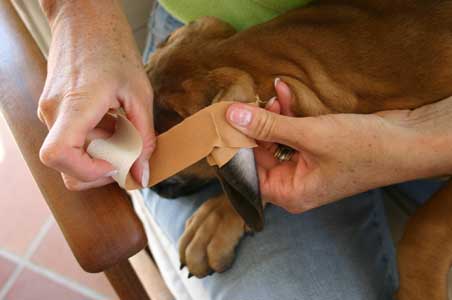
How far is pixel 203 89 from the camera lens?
967 millimetres

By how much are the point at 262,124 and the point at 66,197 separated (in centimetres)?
38

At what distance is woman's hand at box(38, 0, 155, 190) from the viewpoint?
0.80 m

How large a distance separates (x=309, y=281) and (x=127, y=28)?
2.14 ft

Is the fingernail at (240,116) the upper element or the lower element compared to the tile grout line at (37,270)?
upper

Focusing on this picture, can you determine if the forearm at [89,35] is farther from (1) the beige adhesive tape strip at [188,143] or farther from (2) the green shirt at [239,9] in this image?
(2) the green shirt at [239,9]

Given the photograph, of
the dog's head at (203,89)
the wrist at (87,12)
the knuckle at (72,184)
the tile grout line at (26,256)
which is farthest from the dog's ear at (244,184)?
the tile grout line at (26,256)

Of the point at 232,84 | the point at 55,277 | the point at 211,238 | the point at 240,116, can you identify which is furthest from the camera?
the point at 55,277

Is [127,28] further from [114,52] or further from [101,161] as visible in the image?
[101,161]

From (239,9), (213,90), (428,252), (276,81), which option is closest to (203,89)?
(213,90)

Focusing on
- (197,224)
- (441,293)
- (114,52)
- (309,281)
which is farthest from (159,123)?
(441,293)

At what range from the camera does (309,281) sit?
1.07 metres

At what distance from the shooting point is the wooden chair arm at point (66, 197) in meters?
0.88

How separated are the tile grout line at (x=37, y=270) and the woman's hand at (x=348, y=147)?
1196mm

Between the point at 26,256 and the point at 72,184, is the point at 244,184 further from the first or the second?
the point at 26,256
